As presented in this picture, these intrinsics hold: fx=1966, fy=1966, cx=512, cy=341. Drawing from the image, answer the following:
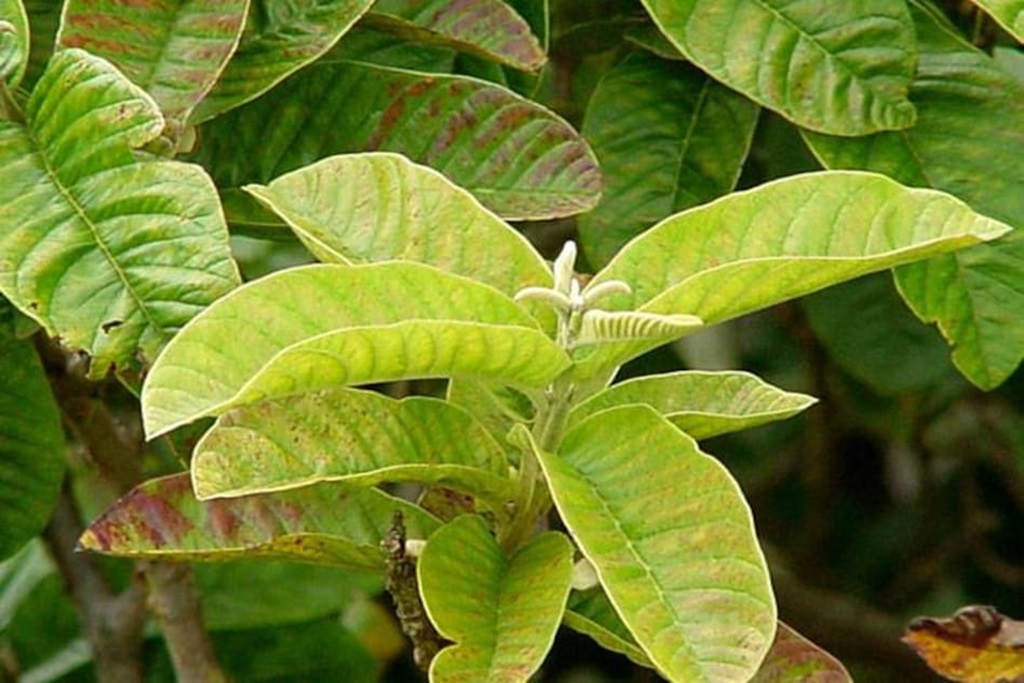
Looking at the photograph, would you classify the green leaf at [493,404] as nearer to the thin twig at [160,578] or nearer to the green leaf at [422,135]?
the green leaf at [422,135]

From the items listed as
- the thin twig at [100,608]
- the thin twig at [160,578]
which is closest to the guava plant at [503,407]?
the thin twig at [160,578]

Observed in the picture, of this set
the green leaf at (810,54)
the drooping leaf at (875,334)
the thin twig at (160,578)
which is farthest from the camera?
the drooping leaf at (875,334)

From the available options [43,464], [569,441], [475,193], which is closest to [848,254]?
[569,441]

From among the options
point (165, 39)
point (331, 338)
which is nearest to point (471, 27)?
point (165, 39)

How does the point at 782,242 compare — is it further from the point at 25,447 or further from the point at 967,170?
the point at 25,447

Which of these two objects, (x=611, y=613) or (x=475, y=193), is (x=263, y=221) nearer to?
(x=475, y=193)
